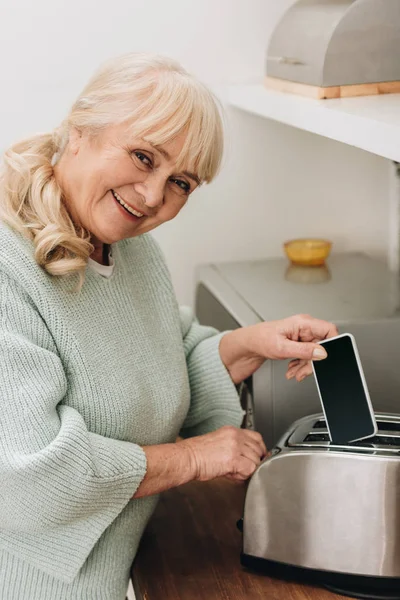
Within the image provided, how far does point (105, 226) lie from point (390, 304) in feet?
2.15

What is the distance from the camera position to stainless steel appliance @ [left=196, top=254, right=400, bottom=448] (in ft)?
5.28

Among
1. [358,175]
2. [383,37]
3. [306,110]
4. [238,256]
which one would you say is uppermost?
[383,37]

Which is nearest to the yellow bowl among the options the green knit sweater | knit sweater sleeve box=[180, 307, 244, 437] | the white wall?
the white wall

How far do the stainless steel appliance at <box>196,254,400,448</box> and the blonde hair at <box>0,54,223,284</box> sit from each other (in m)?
0.45

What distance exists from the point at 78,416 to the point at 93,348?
0.13m

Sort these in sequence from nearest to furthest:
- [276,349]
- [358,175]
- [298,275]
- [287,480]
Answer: [287,480] < [276,349] < [298,275] < [358,175]

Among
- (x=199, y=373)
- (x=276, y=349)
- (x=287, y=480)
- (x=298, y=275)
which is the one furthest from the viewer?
(x=298, y=275)

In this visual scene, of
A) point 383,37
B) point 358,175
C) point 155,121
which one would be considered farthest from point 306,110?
point 358,175

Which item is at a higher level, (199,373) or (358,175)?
(358,175)

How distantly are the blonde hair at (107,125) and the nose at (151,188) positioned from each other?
0.05 m

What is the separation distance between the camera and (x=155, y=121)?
1270 millimetres

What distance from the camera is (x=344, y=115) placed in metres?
1.36

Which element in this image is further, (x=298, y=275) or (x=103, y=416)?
(x=298, y=275)

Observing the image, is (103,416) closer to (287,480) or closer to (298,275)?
(287,480)
